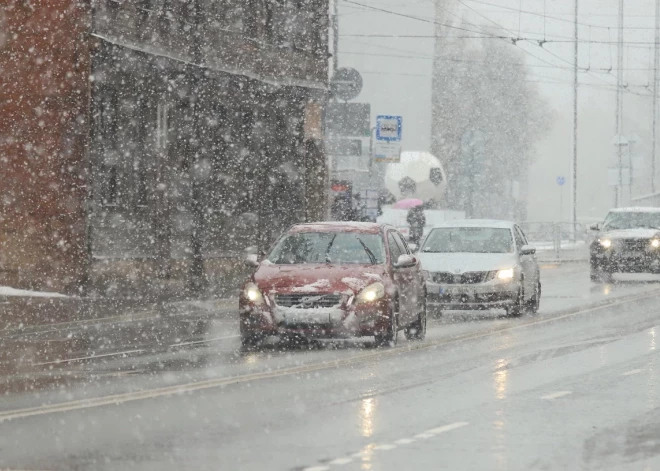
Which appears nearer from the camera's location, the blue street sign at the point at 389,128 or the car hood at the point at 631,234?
the blue street sign at the point at 389,128

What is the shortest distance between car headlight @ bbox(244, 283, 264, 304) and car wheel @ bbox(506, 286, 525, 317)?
6.83 meters

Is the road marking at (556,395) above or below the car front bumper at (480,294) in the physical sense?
below

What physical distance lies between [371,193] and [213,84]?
16.3 ft

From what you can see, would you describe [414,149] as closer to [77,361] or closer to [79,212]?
[79,212]

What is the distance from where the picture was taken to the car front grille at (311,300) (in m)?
17.2

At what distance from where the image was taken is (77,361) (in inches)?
637

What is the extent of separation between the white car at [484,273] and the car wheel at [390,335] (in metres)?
5.44

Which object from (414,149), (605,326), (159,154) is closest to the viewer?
(605,326)

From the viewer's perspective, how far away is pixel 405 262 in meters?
18.4

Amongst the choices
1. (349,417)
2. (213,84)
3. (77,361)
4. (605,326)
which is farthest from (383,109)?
(349,417)

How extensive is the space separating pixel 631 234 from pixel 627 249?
18.4 inches

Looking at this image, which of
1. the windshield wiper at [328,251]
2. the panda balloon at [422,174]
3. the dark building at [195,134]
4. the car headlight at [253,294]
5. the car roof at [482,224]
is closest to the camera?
the car headlight at [253,294]

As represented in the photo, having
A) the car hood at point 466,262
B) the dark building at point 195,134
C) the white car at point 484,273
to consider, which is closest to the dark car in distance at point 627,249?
the dark building at point 195,134

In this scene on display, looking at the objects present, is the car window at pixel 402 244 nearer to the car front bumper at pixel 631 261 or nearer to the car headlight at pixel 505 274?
the car headlight at pixel 505 274
